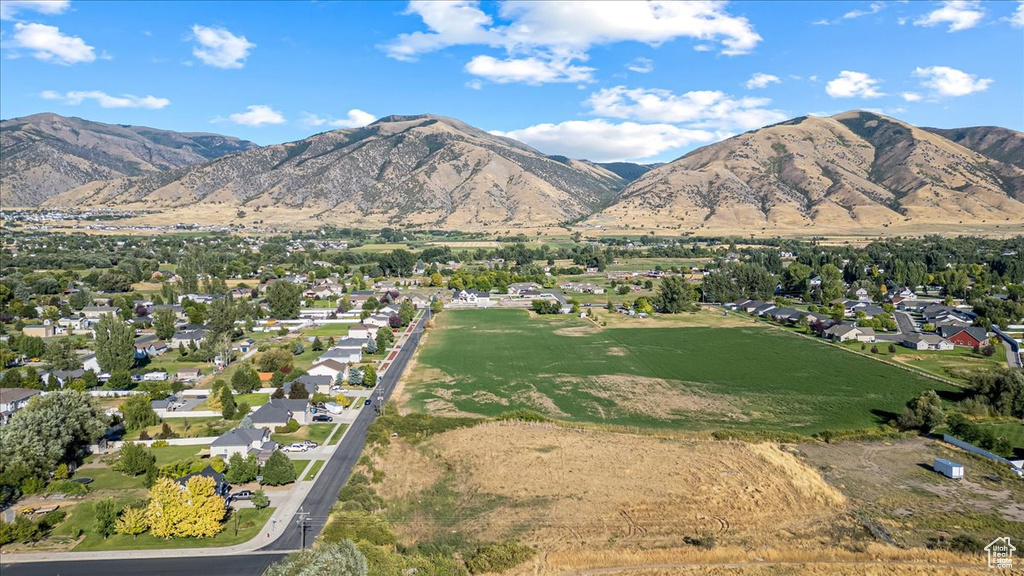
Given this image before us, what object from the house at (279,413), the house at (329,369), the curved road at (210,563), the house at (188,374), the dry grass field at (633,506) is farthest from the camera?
the house at (188,374)

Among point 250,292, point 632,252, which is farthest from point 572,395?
point 632,252

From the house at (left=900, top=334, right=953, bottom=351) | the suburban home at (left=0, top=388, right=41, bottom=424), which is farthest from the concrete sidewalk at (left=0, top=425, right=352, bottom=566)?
the house at (left=900, top=334, right=953, bottom=351)

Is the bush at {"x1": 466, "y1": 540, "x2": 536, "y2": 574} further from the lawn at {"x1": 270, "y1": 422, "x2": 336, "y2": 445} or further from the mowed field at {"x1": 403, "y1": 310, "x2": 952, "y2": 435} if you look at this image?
the mowed field at {"x1": 403, "y1": 310, "x2": 952, "y2": 435}

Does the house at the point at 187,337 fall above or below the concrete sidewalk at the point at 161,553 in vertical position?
above

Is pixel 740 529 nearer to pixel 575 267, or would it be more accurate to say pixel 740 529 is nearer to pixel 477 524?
pixel 477 524

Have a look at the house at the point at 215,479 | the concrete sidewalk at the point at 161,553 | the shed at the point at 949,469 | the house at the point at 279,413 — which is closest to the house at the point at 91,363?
the house at the point at 279,413

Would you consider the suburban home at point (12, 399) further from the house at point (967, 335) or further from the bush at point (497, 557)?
the house at point (967, 335)
